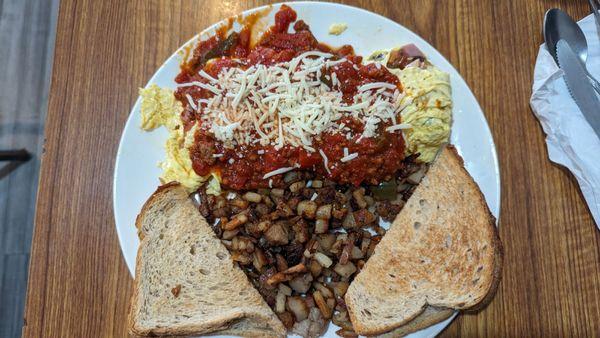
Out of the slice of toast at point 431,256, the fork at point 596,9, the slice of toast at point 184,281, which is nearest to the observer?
the slice of toast at point 431,256

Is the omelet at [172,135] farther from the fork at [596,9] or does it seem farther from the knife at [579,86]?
the fork at [596,9]

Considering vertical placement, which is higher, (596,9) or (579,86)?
(596,9)

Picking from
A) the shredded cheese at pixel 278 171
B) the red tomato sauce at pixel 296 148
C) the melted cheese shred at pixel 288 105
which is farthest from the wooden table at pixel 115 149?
the shredded cheese at pixel 278 171

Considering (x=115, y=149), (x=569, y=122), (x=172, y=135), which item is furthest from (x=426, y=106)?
Answer: (x=115, y=149)

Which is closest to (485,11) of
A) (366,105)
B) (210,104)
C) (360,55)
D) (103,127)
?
(360,55)

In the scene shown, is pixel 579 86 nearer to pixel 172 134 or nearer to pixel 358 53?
pixel 358 53

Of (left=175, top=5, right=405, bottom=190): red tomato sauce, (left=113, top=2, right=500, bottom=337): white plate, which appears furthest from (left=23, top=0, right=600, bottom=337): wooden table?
(left=175, top=5, right=405, bottom=190): red tomato sauce
